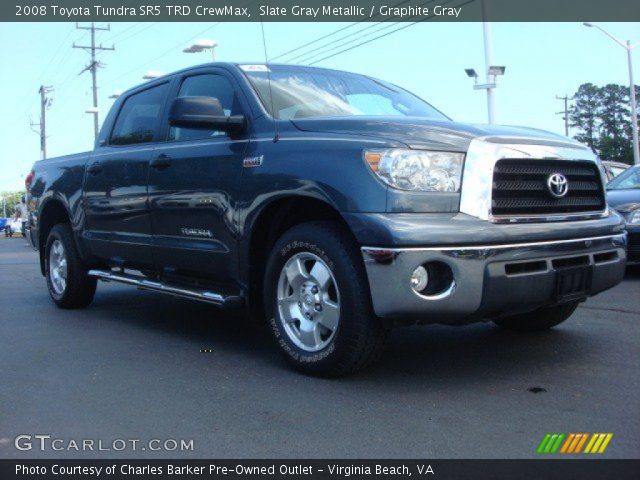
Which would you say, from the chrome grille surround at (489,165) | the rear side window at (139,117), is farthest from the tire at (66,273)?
the chrome grille surround at (489,165)

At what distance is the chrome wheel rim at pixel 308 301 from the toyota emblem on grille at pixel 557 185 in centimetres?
131

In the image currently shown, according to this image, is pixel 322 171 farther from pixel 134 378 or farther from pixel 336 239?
pixel 134 378

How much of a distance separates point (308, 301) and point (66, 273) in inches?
139

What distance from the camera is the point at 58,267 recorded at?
23.1 ft

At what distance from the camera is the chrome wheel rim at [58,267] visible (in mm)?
6887

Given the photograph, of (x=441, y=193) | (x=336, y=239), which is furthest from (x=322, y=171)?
(x=441, y=193)

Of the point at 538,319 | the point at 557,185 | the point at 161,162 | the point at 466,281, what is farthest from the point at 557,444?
the point at 161,162

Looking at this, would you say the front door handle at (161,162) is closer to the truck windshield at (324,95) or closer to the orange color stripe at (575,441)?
the truck windshield at (324,95)

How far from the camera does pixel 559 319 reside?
16.5 ft

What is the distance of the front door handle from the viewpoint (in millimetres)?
5223

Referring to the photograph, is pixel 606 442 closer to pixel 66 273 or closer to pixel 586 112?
pixel 66 273

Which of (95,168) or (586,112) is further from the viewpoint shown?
(586,112)

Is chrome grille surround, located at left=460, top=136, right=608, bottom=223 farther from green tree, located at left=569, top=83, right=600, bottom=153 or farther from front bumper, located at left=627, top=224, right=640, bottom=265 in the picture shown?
green tree, located at left=569, top=83, right=600, bottom=153

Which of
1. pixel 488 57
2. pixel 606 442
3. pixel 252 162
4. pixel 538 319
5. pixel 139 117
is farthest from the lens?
pixel 488 57
